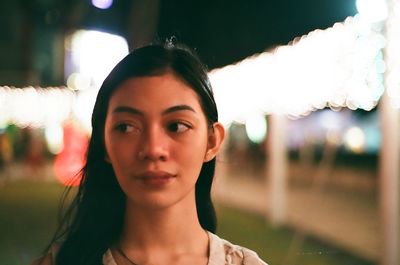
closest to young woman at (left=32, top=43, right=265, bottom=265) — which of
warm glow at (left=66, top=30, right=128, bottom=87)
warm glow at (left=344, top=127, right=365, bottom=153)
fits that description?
warm glow at (left=66, top=30, right=128, bottom=87)

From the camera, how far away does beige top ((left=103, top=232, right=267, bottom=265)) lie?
1417 mm

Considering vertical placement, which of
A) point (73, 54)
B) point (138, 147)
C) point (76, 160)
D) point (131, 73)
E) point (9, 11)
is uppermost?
point (9, 11)

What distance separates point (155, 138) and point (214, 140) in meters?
0.25

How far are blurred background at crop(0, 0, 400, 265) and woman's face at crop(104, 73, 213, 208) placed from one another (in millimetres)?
556

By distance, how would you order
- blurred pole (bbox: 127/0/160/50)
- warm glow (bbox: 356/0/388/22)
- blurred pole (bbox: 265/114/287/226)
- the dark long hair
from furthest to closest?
blurred pole (bbox: 265/114/287/226), blurred pole (bbox: 127/0/160/50), warm glow (bbox: 356/0/388/22), the dark long hair

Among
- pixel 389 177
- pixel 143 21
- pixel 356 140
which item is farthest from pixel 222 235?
pixel 356 140

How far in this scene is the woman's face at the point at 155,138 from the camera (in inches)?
53.2

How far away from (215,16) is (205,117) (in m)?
15.5

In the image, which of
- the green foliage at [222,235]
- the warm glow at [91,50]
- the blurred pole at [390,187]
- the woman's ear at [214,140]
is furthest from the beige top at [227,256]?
the warm glow at [91,50]

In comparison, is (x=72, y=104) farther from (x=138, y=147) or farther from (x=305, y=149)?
(x=138, y=147)

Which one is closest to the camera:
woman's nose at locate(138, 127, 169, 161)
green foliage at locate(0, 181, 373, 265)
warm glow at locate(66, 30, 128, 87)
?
woman's nose at locate(138, 127, 169, 161)

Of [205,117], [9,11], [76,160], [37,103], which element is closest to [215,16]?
[76,160]

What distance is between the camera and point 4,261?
609 centimetres

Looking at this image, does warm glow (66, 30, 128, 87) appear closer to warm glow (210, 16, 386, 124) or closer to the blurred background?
the blurred background
